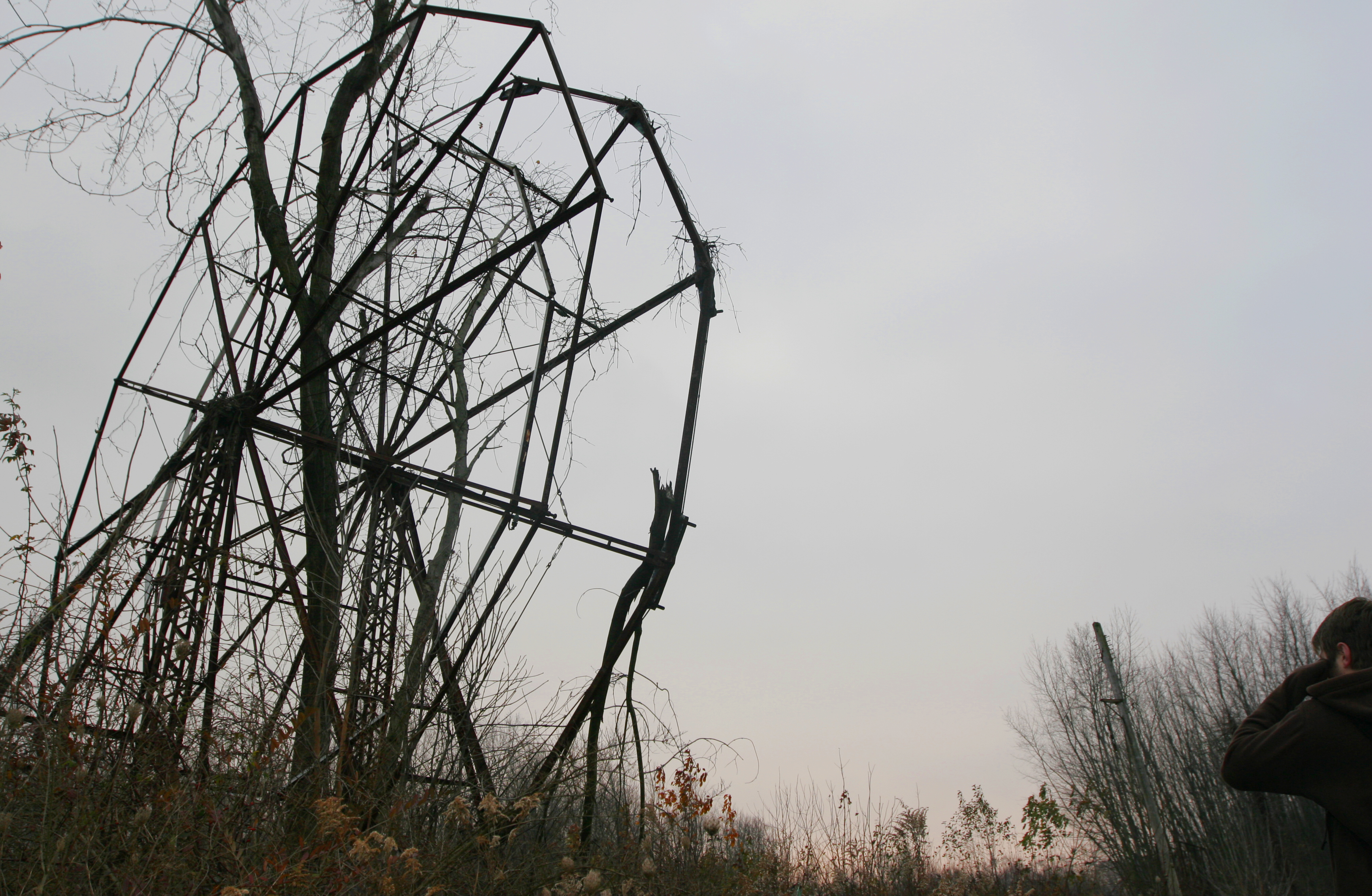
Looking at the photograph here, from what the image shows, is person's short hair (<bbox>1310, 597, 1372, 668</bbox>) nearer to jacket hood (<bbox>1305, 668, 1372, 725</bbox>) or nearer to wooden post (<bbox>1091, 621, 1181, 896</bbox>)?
jacket hood (<bbox>1305, 668, 1372, 725</bbox>)

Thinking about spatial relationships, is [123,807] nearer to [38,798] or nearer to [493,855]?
[38,798]

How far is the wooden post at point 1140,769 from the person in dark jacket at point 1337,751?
1499cm

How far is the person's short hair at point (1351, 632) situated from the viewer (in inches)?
95.6

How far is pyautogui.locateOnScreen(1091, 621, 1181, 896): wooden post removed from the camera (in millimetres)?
16031

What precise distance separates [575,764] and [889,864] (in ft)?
27.6

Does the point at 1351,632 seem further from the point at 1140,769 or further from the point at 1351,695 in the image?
the point at 1140,769

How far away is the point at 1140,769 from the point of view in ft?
56.2

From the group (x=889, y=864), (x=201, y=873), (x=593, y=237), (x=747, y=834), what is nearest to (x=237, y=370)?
(x=593, y=237)

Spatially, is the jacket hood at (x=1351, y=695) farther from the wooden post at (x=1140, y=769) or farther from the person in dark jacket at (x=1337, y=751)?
the wooden post at (x=1140, y=769)

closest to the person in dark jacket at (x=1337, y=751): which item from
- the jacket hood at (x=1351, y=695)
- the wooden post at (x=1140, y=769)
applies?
the jacket hood at (x=1351, y=695)

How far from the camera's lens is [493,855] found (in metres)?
3.24

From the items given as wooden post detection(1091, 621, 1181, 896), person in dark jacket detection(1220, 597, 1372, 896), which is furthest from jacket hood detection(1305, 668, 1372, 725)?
wooden post detection(1091, 621, 1181, 896)

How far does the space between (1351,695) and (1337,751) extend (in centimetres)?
17

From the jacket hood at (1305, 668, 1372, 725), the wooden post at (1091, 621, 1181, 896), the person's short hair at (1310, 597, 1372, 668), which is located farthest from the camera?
the wooden post at (1091, 621, 1181, 896)
